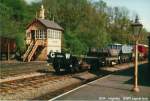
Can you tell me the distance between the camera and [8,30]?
182 feet

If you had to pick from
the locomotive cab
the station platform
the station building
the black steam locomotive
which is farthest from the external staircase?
the station platform

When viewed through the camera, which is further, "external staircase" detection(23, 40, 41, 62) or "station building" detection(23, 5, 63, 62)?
"station building" detection(23, 5, 63, 62)

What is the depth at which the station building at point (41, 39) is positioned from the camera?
54.6 m

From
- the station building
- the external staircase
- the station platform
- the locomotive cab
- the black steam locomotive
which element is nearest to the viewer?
the station platform

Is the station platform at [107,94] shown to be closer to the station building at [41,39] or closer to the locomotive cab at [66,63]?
the locomotive cab at [66,63]

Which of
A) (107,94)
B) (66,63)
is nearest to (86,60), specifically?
(66,63)

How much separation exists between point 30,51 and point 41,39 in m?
3.14

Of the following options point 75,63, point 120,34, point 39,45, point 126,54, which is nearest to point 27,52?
point 39,45

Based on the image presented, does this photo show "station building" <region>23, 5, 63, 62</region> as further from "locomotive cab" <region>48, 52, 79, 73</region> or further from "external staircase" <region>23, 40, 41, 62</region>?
"locomotive cab" <region>48, 52, 79, 73</region>

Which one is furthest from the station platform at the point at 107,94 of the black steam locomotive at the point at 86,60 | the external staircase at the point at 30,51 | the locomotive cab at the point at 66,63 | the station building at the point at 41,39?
the station building at the point at 41,39

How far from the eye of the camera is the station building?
54562 millimetres

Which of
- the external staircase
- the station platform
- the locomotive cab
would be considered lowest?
the station platform

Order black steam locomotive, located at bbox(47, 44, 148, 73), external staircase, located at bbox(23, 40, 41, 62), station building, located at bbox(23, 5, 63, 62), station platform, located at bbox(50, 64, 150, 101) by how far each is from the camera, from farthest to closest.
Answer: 1. station building, located at bbox(23, 5, 63, 62)
2. external staircase, located at bbox(23, 40, 41, 62)
3. black steam locomotive, located at bbox(47, 44, 148, 73)
4. station platform, located at bbox(50, 64, 150, 101)

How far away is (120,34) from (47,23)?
42501 millimetres
